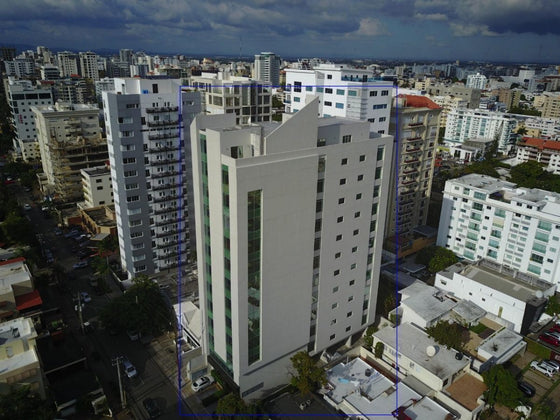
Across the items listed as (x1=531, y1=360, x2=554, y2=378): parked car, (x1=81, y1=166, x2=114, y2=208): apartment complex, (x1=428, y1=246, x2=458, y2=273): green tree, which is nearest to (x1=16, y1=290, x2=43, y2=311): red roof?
(x1=81, y1=166, x2=114, y2=208): apartment complex

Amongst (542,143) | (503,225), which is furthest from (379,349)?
(542,143)

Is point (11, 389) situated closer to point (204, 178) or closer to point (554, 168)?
point (204, 178)

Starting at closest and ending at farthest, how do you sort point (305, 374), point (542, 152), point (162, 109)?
point (305, 374) → point (162, 109) → point (542, 152)

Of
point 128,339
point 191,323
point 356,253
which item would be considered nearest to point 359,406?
point 356,253

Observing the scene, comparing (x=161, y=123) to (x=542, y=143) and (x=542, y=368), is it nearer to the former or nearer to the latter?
(x=542, y=368)

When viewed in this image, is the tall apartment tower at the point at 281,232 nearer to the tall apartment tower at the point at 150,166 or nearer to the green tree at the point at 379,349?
the green tree at the point at 379,349
